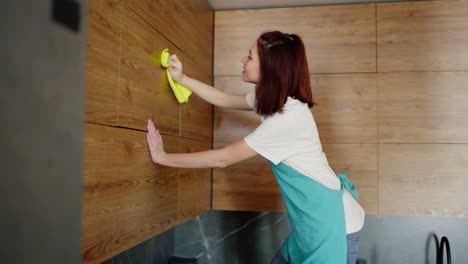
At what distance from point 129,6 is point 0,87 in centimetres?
94

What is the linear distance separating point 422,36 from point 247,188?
109 centimetres

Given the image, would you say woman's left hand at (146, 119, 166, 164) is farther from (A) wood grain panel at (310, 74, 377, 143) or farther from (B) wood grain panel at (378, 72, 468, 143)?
(B) wood grain panel at (378, 72, 468, 143)

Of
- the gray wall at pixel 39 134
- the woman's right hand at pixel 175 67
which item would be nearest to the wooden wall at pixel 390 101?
the woman's right hand at pixel 175 67

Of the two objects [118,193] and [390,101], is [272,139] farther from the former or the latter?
[390,101]

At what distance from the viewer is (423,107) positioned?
195 cm

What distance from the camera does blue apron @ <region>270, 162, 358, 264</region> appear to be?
53.4 inches

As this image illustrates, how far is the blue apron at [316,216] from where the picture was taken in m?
1.36

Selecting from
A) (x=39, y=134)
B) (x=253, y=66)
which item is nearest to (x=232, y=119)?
(x=253, y=66)

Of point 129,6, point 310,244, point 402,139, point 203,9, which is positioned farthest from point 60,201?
point 402,139

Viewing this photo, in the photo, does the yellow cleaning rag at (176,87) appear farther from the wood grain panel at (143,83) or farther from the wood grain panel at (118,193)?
the wood grain panel at (118,193)

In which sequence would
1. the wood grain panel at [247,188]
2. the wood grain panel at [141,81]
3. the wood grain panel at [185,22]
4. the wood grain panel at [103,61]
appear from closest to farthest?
the wood grain panel at [103,61] < the wood grain panel at [141,81] < the wood grain panel at [185,22] < the wood grain panel at [247,188]

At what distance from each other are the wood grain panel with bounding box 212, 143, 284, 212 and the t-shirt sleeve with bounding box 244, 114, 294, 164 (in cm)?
78

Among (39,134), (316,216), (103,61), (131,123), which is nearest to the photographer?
(39,134)

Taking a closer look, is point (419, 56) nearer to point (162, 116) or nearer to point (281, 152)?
point (281, 152)
